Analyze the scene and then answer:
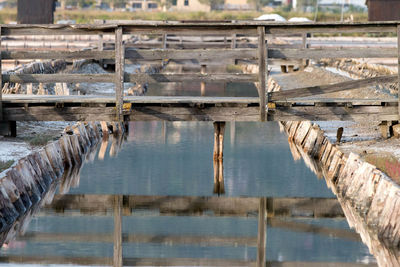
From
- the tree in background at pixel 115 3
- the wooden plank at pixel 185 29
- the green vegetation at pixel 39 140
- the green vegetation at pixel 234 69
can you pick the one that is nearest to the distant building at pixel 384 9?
the green vegetation at pixel 234 69

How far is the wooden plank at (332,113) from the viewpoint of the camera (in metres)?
20.9

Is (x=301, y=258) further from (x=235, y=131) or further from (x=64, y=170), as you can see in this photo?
(x=235, y=131)

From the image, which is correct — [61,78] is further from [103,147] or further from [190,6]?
[190,6]

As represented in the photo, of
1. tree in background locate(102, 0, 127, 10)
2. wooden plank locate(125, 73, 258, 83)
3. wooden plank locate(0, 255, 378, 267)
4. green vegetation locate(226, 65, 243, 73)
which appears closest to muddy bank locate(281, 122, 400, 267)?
wooden plank locate(0, 255, 378, 267)

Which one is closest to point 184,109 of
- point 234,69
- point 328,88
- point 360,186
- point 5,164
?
point 328,88

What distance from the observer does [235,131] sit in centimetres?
3108

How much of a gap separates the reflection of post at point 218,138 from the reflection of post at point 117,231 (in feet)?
11.9

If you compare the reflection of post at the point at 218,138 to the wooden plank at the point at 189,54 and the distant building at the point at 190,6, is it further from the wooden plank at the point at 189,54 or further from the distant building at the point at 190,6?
the distant building at the point at 190,6

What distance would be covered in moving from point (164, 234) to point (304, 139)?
33.7 ft

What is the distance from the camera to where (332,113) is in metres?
21.1

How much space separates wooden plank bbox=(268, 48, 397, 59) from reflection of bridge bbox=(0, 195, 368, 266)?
10.7ft

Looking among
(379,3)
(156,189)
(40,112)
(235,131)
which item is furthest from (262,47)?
(379,3)

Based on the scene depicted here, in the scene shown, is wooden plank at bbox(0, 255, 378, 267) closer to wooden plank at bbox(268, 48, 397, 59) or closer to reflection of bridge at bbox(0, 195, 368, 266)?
reflection of bridge at bbox(0, 195, 368, 266)

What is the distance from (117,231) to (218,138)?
21.5 ft
